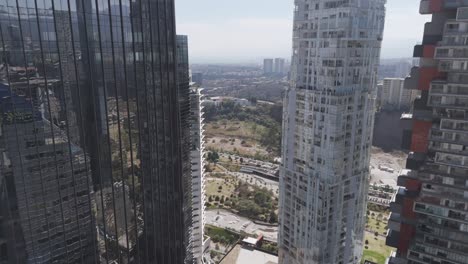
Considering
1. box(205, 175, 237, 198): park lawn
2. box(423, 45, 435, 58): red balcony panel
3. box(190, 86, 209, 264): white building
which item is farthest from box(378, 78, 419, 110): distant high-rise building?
box(423, 45, 435, 58): red balcony panel

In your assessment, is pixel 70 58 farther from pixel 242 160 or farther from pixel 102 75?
pixel 242 160

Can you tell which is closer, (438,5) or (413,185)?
(438,5)

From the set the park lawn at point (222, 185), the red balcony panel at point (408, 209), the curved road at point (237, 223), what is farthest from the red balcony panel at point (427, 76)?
the park lawn at point (222, 185)

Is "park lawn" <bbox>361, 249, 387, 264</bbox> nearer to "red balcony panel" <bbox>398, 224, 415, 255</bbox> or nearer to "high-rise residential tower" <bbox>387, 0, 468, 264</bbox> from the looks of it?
"red balcony panel" <bbox>398, 224, 415, 255</bbox>

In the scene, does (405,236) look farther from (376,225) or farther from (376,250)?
(376,225)

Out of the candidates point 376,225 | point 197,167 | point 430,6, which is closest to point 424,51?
point 430,6
